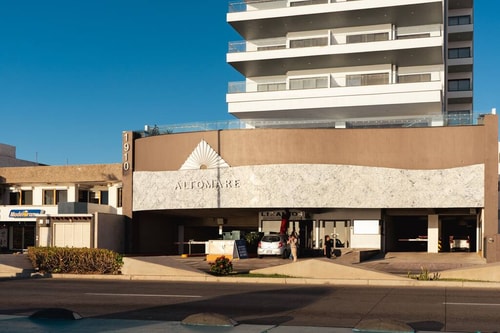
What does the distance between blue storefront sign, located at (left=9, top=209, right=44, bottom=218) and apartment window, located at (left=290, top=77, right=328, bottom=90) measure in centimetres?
2385

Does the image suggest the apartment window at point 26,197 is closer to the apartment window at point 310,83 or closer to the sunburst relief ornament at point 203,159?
the sunburst relief ornament at point 203,159

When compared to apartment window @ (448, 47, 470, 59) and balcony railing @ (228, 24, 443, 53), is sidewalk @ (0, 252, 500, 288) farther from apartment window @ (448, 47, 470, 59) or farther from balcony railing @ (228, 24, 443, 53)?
apartment window @ (448, 47, 470, 59)

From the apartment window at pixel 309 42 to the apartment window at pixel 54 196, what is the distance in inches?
920

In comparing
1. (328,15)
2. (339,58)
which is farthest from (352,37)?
(328,15)

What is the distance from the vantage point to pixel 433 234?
4688 cm

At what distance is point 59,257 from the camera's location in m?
31.2

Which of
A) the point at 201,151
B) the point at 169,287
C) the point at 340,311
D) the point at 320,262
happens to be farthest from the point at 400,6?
the point at 340,311

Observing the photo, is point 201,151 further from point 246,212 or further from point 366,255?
point 366,255

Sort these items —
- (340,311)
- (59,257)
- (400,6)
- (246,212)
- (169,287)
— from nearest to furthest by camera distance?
(340,311)
(169,287)
(59,257)
(246,212)
(400,6)

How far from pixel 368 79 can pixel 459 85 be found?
24.1 metres

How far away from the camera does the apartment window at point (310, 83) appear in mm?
56906

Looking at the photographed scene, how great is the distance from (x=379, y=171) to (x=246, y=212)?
11106mm

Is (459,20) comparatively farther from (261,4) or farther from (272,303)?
(272,303)

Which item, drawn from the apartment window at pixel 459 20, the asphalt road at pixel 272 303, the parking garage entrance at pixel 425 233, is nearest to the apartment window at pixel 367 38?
the parking garage entrance at pixel 425 233
